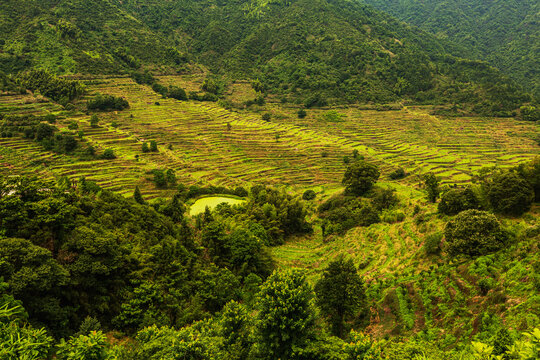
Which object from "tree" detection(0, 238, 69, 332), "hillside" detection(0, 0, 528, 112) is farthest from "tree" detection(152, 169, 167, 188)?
"hillside" detection(0, 0, 528, 112)

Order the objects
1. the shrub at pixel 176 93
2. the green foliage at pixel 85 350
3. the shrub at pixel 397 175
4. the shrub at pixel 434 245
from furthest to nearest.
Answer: the shrub at pixel 176 93 → the shrub at pixel 397 175 → the shrub at pixel 434 245 → the green foliage at pixel 85 350

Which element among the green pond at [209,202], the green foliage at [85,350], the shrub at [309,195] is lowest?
the shrub at [309,195]

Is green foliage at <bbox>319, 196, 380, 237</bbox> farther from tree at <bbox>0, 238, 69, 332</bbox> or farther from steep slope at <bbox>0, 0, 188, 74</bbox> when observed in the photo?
steep slope at <bbox>0, 0, 188, 74</bbox>

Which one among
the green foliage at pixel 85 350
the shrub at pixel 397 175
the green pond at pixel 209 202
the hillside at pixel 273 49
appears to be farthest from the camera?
the hillside at pixel 273 49

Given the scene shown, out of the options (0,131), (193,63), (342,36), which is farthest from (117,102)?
(342,36)

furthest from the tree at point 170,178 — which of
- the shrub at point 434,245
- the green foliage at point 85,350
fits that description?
the green foliage at point 85,350

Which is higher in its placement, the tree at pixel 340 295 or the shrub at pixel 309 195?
the tree at pixel 340 295

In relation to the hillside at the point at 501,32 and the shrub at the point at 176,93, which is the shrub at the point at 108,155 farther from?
the hillside at the point at 501,32

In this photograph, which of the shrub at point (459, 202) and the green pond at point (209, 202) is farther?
the green pond at point (209, 202)

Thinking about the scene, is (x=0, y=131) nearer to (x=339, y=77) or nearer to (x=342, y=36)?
(x=339, y=77)
